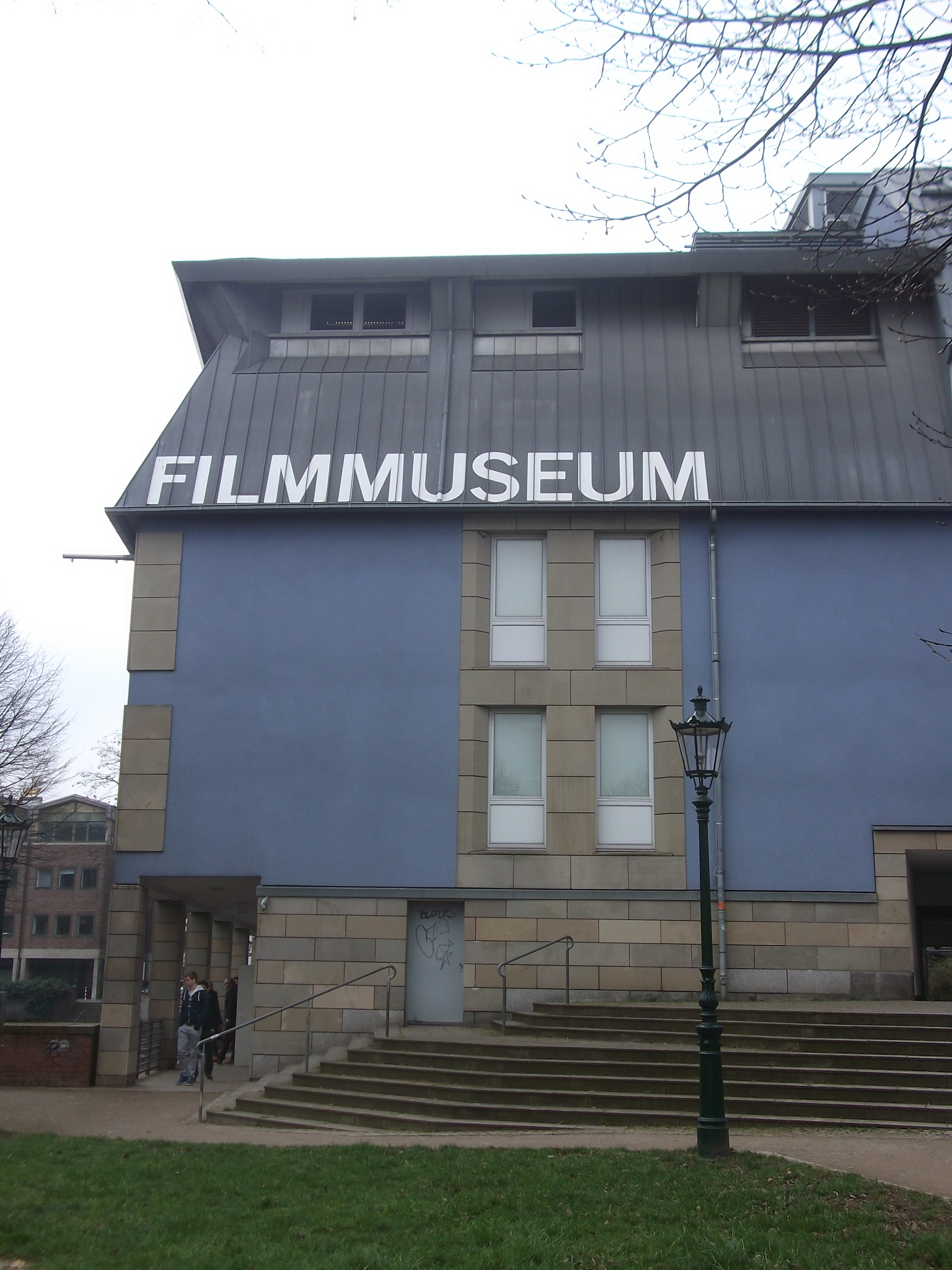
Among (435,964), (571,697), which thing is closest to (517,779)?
(571,697)

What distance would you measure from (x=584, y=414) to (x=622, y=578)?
2999 millimetres

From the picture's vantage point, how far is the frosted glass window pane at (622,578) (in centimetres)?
2114

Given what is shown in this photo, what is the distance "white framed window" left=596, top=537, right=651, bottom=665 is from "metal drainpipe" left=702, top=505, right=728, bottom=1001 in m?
1.11

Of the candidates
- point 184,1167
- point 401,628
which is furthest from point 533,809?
point 184,1167

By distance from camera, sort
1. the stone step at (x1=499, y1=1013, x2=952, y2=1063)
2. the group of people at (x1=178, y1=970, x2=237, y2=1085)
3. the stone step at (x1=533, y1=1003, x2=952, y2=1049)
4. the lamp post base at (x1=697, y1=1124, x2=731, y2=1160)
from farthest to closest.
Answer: the group of people at (x1=178, y1=970, x2=237, y2=1085), the stone step at (x1=533, y1=1003, x2=952, y2=1049), the stone step at (x1=499, y1=1013, x2=952, y2=1063), the lamp post base at (x1=697, y1=1124, x2=731, y2=1160)

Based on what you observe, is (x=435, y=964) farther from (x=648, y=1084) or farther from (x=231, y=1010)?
(x=231, y=1010)

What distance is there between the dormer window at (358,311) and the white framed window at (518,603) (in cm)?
522

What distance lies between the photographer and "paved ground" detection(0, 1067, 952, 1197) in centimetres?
1113

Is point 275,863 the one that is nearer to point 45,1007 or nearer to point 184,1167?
point 184,1167

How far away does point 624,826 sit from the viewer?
66.3ft

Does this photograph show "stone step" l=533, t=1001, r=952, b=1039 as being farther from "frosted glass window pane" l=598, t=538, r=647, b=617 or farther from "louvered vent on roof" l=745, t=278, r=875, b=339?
"louvered vent on roof" l=745, t=278, r=875, b=339

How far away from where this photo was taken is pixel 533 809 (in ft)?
67.0

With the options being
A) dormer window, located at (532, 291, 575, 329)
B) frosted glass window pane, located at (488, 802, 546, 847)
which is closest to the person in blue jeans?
frosted glass window pane, located at (488, 802, 546, 847)

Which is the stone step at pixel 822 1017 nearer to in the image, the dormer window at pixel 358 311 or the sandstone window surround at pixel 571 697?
the sandstone window surround at pixel 571 697
